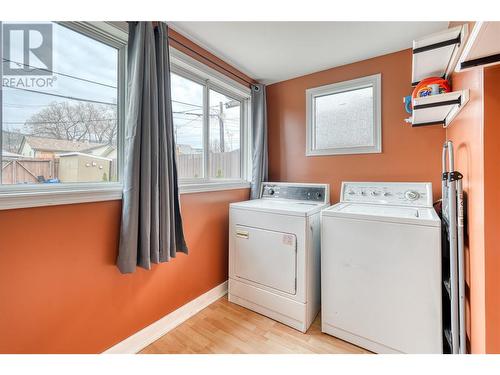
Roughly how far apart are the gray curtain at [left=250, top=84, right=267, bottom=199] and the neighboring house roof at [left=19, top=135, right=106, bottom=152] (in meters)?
1.52

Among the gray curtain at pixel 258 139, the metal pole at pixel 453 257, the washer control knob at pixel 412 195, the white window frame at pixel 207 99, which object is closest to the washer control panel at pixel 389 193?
the washer control knob at pixel 412 195

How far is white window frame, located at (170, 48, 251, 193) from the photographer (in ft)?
6.05

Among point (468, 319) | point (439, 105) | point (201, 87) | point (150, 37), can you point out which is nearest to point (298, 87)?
point (201, 87)

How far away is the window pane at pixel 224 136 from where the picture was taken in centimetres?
227

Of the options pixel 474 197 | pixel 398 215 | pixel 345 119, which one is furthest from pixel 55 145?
pixel 345 119

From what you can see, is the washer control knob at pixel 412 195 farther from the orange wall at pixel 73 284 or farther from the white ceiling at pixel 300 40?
the orange wall at pixel 73 284

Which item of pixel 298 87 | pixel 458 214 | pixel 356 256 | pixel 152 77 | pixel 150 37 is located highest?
pixel 298 87

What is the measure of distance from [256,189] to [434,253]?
1.62 m

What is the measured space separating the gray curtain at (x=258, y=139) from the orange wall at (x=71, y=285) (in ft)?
3.96

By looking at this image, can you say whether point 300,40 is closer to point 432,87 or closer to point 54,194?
point 432,87

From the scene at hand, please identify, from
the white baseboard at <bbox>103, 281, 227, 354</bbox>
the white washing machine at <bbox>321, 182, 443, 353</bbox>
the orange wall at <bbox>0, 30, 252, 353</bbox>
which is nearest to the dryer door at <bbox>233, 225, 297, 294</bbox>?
the white washing machine at <bbox>321, 182, 443, 353</bbox>

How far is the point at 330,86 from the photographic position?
2299mm

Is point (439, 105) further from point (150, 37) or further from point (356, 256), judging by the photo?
point (150, 37)

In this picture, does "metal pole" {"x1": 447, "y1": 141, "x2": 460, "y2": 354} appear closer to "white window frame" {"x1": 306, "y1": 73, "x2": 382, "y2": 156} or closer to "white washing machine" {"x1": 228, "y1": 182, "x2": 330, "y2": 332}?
"white washing machine" {"x1": 228, "y1": 182, "x2": 330, "y2": 332}
